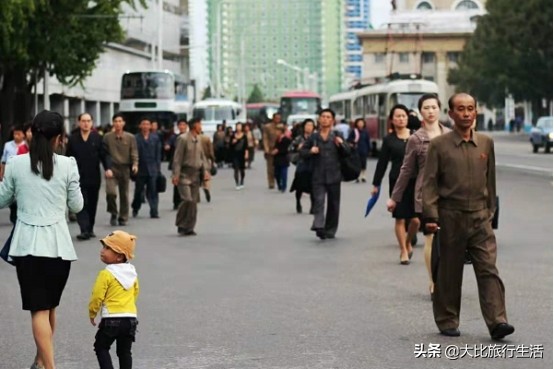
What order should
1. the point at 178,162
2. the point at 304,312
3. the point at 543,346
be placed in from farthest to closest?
the point at 178,162, the point at 304,312, the point at 543,346

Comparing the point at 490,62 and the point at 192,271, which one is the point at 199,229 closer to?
the point at 192,271

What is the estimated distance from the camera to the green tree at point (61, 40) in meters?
36.7

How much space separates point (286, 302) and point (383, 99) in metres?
39.2

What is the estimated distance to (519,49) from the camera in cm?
7750

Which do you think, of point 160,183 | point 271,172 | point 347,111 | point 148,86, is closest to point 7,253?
point 160,183

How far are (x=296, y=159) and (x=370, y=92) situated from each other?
35947mm

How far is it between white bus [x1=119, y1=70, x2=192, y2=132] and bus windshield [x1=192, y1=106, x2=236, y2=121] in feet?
13.4

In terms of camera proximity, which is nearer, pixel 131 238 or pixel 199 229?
pixel 131 238

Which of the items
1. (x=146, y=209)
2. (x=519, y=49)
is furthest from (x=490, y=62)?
(x=146, y=209)

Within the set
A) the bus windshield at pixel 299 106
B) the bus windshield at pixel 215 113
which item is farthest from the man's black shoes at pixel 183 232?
the bus windshield at pixel 299 106

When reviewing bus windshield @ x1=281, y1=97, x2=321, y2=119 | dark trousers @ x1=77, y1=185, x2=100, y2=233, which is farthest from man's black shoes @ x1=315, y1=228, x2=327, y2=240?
bus windshield @ x1=281, y1=97, x2=321, y2=119

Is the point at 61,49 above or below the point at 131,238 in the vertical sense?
above

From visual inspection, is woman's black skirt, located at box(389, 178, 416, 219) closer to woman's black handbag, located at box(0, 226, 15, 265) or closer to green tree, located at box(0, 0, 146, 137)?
woman's black handbag, located at box(0, 226, 15, 265)

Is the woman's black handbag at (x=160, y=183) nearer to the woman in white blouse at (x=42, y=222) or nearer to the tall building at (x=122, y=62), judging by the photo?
the woman in white blouse at (x=42, y=222)
